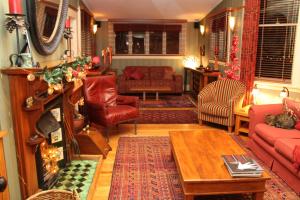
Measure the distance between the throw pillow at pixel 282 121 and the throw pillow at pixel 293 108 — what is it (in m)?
0.10

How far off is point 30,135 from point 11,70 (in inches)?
21.0

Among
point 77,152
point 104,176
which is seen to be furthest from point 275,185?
point 77,152

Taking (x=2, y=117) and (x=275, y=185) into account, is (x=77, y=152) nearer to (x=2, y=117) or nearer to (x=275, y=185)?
(x=2, y=117)

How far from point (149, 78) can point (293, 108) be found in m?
4.67

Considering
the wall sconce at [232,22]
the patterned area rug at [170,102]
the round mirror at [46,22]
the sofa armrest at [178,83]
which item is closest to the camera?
the round mirror at [46,22]

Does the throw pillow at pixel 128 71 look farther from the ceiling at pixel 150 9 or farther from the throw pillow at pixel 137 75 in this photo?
the ceiling at pixel 150 9

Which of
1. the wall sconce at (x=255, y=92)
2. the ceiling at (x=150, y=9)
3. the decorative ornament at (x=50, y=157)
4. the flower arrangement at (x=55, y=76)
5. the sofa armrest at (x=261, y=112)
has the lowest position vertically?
the decorative ornament at (x=50, y=157)

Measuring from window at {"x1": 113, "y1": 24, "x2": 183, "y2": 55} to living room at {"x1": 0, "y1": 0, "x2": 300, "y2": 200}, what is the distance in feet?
2.49

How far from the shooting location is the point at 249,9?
4.49 m

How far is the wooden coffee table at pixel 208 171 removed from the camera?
211 centimetres

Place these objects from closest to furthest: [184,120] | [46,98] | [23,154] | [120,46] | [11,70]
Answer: [11,70] < [23,154] < [46,98] < [184,120] < [120,46]

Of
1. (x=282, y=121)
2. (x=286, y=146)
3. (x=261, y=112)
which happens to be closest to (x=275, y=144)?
(x=286, y=146)

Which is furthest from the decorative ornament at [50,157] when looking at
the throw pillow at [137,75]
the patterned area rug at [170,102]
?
the throw pillow at [137,75]

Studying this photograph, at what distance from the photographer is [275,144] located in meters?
2.88
